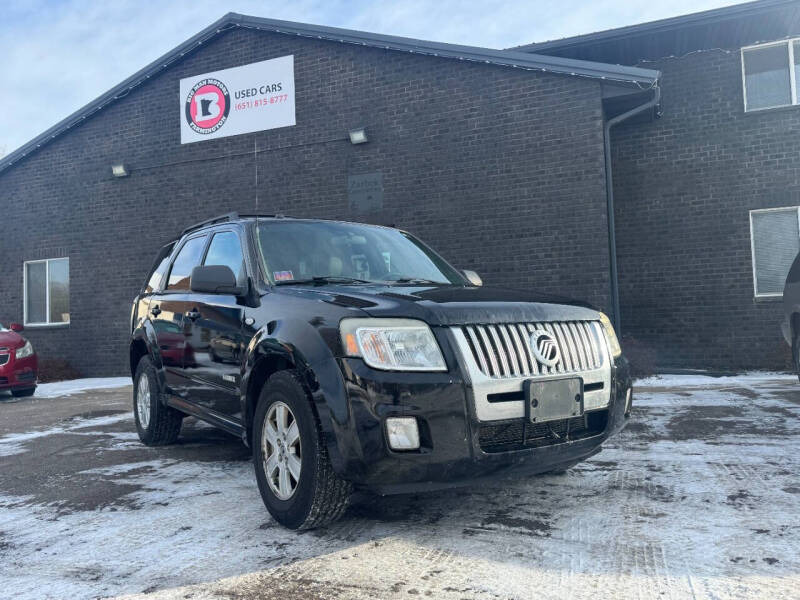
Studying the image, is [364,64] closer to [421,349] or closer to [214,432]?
[214,432]

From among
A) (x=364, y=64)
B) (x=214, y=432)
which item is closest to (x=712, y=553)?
(x=214, y=432)

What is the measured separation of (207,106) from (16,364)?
6.23 m

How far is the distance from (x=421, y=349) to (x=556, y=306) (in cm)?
87

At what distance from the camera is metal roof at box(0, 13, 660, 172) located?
10.0 meters

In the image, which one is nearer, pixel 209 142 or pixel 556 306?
pixel 556 306

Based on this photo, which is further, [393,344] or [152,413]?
[152,413]

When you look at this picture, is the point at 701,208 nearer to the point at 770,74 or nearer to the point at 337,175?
the point at 770,74

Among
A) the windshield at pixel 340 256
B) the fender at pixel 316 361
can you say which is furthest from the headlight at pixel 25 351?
the fender at pixel 316 361

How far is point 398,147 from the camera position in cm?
1167

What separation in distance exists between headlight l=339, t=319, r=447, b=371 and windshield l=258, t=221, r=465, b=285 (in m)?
1.00

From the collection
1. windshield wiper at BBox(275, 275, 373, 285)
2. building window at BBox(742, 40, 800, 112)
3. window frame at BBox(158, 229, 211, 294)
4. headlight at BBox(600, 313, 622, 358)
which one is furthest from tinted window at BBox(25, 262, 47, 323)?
building window at BBox(742, 40, 800, 112)

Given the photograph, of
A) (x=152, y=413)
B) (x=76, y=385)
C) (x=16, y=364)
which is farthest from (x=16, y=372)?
(x=152, y=413)

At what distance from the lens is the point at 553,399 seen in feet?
10.2

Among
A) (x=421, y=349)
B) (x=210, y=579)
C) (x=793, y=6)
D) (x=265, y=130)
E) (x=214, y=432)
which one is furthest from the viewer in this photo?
(x=265, y=130)
